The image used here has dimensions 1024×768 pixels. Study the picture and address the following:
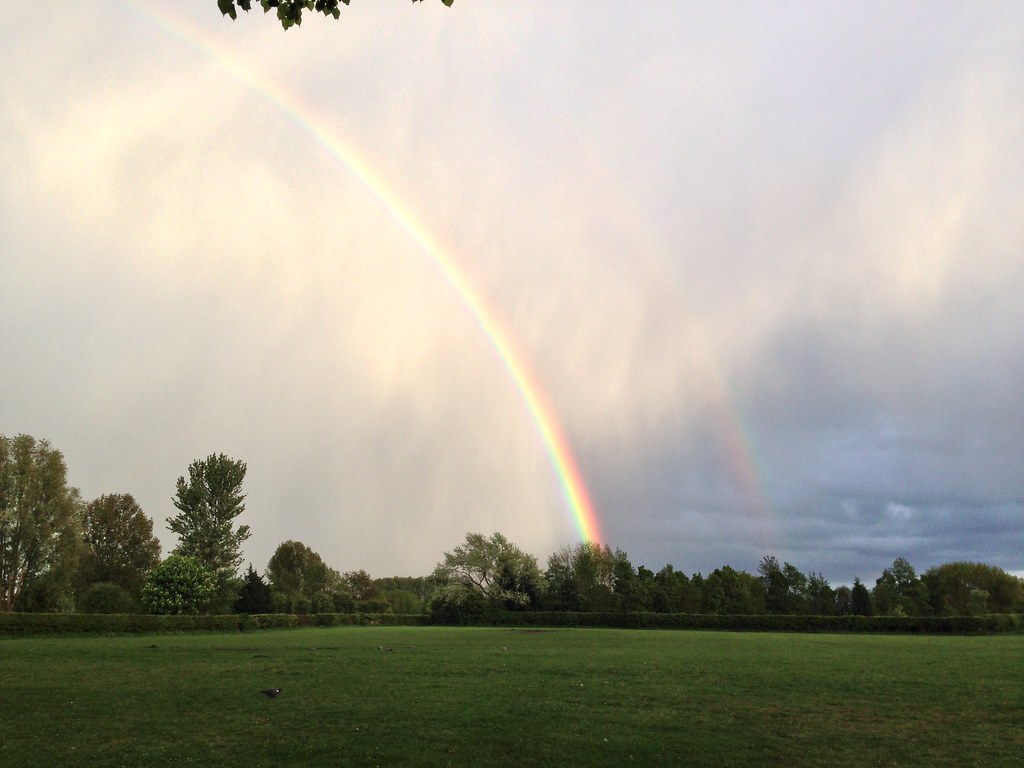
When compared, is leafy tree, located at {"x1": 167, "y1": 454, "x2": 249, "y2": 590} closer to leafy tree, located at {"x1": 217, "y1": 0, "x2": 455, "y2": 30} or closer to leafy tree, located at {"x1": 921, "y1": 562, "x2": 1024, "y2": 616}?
leafy tree, located at {"x1": 217, "y1": 0, "x2": 455, "y2": 30}

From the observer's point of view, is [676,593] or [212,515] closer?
[212,515]

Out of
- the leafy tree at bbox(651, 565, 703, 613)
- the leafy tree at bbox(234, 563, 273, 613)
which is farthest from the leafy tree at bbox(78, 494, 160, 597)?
the leafy tree at bbox(651, 565, 703, 613)

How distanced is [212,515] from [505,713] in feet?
271

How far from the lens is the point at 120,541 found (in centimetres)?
9856

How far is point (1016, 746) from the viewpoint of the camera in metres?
12.1

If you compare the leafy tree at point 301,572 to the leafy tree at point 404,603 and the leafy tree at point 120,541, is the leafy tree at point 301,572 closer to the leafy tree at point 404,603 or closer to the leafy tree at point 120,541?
the leafy tree at point 404,603

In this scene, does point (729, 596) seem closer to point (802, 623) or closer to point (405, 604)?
point (802, 623)

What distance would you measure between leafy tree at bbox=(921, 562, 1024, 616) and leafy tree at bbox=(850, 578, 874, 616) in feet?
49.3

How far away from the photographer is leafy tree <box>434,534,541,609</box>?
95000 millimetres

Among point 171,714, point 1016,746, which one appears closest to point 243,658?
point 171,714

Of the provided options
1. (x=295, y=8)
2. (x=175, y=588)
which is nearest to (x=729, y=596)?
(x=175, y=588)

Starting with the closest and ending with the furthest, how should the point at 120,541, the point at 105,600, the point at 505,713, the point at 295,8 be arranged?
the point at 295,8 → the point at 505,713 → the point at 105,600 → the point at 120,541

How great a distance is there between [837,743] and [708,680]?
920 cm

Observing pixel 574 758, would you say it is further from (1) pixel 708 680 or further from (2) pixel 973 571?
(2) pixel 973 571
